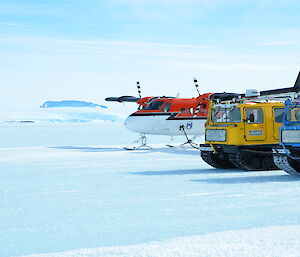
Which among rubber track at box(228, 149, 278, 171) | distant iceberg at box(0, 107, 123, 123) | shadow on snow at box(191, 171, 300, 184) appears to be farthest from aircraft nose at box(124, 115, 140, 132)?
distant iceberg at box(0, 107, 123, 123)

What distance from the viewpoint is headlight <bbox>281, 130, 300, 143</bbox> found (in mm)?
12344

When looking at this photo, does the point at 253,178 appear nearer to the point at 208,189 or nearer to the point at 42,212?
the point at 208,189

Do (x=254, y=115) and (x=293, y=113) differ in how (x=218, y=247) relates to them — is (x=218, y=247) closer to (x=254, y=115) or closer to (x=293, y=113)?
(x=293, y=113)

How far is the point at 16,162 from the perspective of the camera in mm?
17562

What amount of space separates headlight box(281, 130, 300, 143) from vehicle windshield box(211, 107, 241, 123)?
1.75 metres

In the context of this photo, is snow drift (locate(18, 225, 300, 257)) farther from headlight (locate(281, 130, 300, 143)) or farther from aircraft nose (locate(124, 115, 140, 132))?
aircraft nose (locate(124, 115, 140, 132))

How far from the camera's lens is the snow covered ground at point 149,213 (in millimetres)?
6133

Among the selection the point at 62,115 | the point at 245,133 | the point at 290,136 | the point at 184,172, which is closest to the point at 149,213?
the point at 290,136

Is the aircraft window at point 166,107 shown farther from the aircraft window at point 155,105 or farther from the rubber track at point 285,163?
the rubber track at point 285,163

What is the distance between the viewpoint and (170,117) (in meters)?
23.8

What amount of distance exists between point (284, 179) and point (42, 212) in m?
6.49

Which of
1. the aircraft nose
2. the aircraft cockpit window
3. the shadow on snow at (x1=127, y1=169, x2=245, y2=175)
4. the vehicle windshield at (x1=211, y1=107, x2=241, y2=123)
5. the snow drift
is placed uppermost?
the aircraft cockpit window

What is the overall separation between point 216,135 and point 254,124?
111 centimetres

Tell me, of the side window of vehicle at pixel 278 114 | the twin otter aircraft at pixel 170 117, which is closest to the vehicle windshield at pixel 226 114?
the side window of vehicle at pixel 278 114
